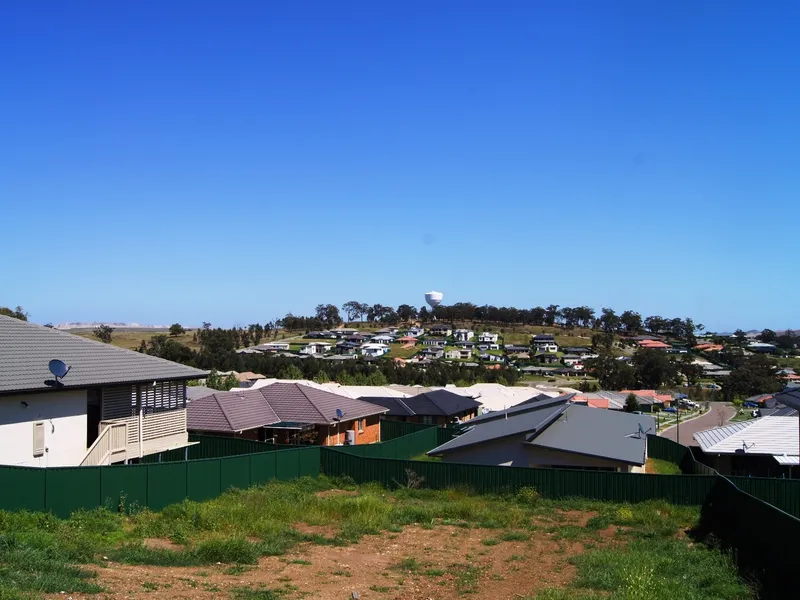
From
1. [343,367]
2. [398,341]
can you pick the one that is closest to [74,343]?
Answer: [343,367]

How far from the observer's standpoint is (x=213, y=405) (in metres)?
36.5

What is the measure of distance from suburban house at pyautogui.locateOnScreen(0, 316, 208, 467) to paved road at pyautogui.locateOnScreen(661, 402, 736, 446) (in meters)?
35.4

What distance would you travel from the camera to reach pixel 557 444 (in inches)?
1140

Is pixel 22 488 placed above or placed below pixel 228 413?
below

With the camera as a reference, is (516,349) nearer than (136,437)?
No

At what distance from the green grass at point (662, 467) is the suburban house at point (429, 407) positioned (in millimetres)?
16204

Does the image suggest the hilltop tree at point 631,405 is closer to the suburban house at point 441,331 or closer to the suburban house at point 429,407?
the suburban house at point 429,407

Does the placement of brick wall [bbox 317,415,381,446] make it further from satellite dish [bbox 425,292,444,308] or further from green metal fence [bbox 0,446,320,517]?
satellite dish [bbox 425,292,444,308]

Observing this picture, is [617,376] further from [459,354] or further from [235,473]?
[235,473]

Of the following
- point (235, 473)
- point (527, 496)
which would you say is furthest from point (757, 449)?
point (235, 473)

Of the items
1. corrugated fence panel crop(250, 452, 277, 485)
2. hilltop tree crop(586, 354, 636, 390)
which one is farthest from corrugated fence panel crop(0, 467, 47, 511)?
hilltop tree crop(586, 354, 636, 390)

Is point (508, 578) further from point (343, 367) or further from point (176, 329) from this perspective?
point (176, 329)

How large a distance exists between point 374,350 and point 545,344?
36.4m

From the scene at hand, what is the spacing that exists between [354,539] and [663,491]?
1091cm
